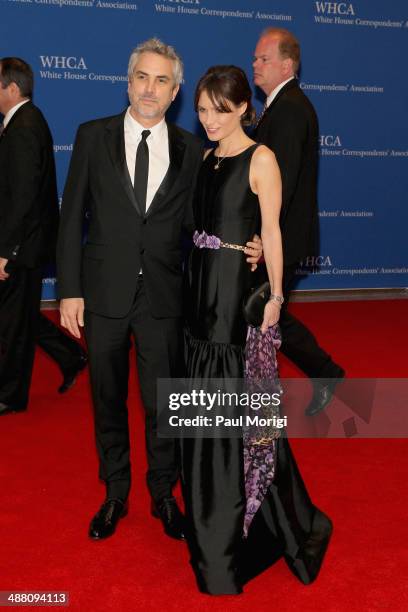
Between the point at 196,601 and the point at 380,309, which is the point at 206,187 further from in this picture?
the point at 380,309

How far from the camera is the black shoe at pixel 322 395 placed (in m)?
4.72

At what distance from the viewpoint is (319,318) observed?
7.36 meters

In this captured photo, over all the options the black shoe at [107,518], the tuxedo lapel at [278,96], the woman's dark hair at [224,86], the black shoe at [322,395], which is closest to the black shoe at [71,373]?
the black shoe at [322,395]

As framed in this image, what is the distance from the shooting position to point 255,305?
9.42 feet

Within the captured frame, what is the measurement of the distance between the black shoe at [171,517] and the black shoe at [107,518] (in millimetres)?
150

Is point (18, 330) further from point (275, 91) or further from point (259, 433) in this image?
point (259, 433)

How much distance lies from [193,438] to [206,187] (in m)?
0.86

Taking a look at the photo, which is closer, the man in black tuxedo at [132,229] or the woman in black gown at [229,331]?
the woman in black gown at [229,331]

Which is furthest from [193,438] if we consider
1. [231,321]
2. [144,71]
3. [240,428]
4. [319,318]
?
[319,318]

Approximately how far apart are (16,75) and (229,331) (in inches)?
95.8

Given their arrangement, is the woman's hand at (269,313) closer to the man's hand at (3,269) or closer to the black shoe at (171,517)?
the black shoe at (171,517)

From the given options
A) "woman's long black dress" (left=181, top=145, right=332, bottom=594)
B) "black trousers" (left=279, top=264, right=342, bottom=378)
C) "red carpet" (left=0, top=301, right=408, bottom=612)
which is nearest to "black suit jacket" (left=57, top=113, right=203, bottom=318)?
"woman's long black dress" (left=181, top=145, right=332, bottom=594)

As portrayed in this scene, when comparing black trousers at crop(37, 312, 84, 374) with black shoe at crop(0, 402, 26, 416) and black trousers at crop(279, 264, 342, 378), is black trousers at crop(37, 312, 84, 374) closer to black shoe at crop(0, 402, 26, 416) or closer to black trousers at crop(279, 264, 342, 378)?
black shoe at crop(0, 402, 26, 416)

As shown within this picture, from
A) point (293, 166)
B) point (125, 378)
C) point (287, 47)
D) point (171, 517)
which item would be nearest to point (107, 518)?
point (171, 517)
